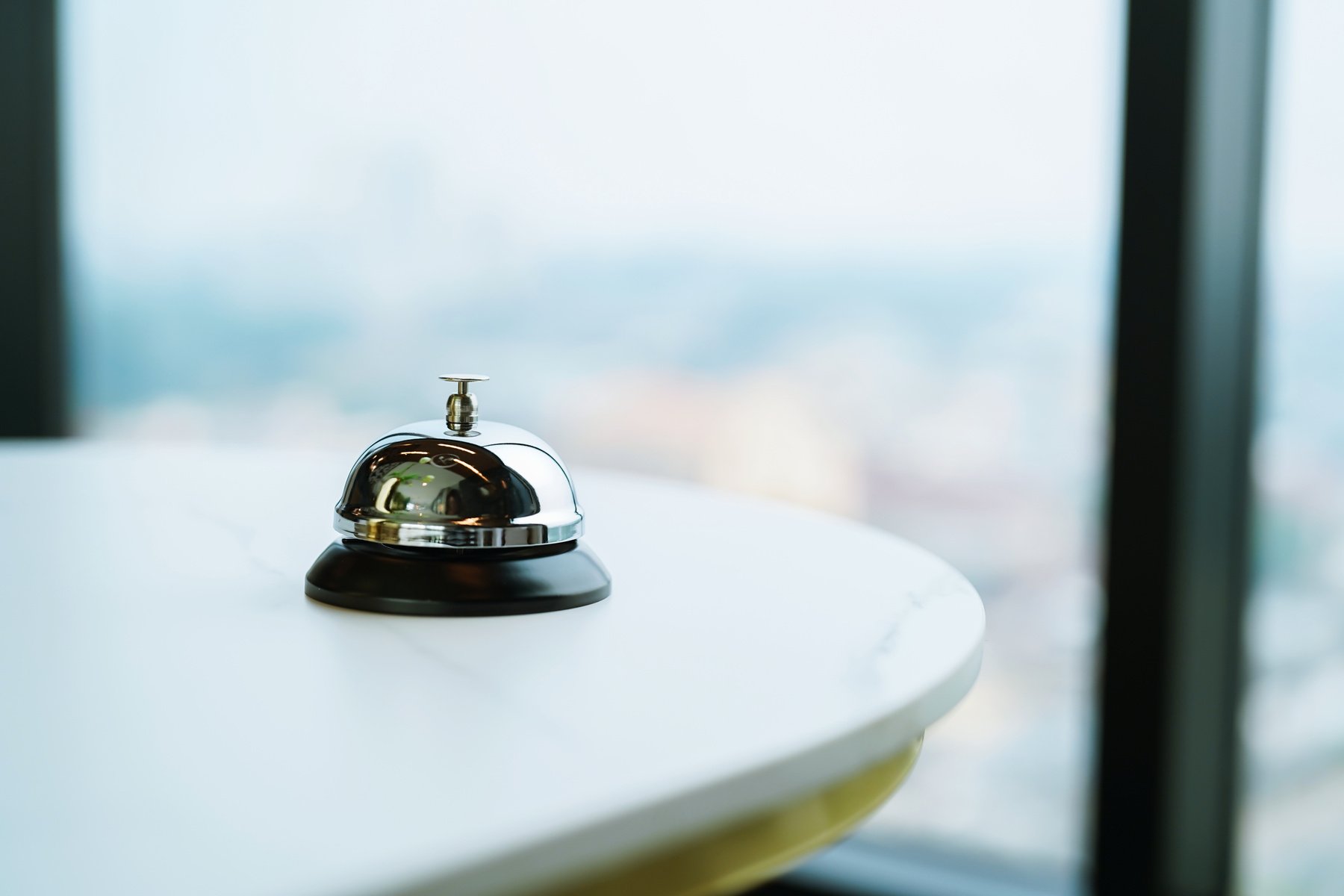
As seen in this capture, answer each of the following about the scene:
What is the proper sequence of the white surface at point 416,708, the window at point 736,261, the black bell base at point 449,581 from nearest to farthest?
1. the white surface at point 416,708
2. the black bell base at point 449,581
3. the window at point 736,261

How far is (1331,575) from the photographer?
1.47 m

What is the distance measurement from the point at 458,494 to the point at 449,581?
37 millimetres

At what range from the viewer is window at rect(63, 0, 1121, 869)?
5.32ft

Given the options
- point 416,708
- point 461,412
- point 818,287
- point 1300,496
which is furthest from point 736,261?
point 416,708

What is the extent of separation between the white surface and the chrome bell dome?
4cm

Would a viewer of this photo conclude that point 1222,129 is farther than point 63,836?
Yes

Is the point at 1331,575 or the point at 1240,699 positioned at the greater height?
the point at 1331,575

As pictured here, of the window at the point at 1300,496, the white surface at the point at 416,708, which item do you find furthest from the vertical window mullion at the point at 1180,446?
the white surface at the point at 416,708

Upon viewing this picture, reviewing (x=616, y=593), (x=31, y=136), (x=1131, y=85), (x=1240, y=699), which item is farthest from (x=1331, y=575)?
(x=31, y=136)

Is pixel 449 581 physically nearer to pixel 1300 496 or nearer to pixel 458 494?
pixel 458 494

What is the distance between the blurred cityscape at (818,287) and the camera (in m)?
1.51

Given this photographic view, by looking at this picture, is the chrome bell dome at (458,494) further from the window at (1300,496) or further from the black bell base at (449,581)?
the window at (1300,496)

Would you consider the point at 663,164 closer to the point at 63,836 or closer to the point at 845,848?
the point at 845,848

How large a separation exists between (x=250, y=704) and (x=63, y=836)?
105mm
